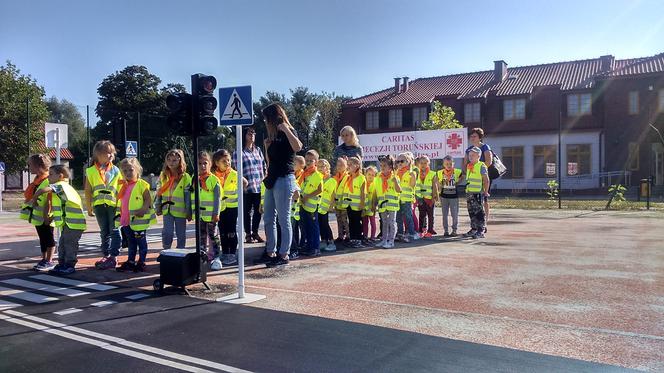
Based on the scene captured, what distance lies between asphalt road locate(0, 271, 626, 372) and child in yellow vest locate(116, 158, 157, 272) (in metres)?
1.86

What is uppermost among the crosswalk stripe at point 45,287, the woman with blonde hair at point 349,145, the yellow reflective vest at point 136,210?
the woman with blonde hair at point 349,145

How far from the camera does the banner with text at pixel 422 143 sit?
21.3 metres

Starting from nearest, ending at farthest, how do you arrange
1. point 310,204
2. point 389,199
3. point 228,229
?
1. point 228,229
2. point 310,204
3. point 389,199

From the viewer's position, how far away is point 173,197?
7.72 m

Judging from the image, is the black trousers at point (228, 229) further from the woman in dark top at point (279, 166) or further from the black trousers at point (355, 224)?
the black trousers at point (355, 224)

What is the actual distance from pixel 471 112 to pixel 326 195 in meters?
32.1

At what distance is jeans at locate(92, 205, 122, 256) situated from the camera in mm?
7996

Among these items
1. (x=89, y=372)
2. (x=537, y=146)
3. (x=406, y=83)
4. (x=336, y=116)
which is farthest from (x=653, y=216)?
Answer: (x=336, y=116)

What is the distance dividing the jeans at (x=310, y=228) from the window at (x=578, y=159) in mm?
30997

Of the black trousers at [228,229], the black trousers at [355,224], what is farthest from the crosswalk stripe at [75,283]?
the black trousers at [355,224]

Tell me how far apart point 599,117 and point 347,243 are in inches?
1224

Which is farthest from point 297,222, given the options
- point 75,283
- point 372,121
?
point 372,121

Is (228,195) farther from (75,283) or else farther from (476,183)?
(476,183)

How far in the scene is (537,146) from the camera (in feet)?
122
